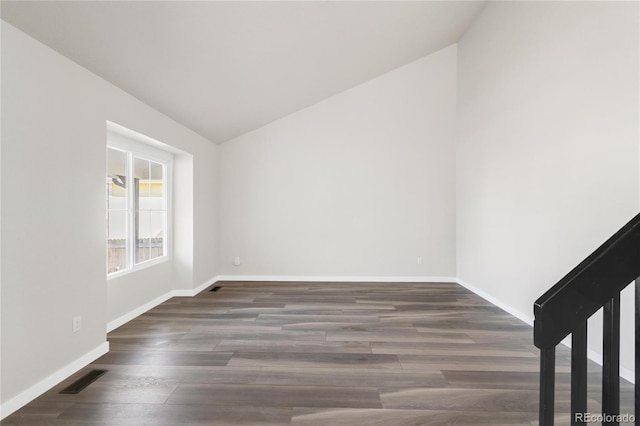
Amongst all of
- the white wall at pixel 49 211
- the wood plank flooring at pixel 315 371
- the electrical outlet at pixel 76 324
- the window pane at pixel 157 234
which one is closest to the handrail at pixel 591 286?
the wood plank flooring at pixel 315 371

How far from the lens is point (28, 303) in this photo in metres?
1.97

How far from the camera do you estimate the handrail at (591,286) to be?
0.69m

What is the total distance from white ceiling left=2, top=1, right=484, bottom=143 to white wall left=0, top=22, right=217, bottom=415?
0.68 ft

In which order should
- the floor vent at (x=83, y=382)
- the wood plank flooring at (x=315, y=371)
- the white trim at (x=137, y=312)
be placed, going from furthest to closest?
the white trim at (x=137, y=312) < the floor vent at (x=83, y=382) < the wood plank flooring at (x=315, y=371)

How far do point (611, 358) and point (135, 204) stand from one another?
3.96 meters

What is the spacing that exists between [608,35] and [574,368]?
2708 millimetres

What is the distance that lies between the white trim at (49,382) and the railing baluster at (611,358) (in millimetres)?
2668

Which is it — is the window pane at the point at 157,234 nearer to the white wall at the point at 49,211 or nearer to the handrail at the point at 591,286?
the white wall at the point at 49,211

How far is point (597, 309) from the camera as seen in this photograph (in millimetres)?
692

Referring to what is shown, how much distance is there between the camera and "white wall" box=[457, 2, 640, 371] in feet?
7.47

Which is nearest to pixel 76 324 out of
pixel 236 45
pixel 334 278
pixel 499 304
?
pixel 236 45

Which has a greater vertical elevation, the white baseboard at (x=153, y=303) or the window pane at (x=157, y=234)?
the window pane at (x=157, y=234)

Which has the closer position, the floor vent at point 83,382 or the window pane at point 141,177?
the floor vent at point 83,382

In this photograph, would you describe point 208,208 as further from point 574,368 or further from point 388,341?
point 574,368
